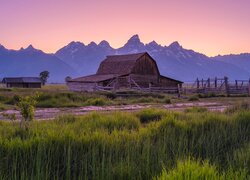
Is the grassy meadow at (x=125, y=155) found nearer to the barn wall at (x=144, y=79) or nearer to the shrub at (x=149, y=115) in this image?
the shrub at (x=149, y=115)

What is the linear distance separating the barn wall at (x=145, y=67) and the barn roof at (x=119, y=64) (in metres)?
0.68

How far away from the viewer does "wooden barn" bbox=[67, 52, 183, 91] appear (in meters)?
52.8

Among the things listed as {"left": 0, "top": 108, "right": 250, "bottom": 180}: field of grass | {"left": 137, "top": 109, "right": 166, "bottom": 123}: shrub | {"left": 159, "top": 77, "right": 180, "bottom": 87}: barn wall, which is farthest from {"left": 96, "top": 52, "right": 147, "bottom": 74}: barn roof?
{"left": 0, "top": 108, "right": 250, "bottom": 180}: field of grass

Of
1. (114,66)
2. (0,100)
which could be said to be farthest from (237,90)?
(0,100)

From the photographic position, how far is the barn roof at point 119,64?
56.6 m

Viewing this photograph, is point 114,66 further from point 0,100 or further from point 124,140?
point 124,140

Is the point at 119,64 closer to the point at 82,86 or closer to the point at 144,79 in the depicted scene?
the point at 144,79

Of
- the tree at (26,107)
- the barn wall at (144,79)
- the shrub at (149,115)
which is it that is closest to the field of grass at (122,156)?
the tree at (26,107)

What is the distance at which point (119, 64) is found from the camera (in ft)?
196

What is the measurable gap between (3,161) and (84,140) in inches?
65.1

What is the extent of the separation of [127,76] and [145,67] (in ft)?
16.4

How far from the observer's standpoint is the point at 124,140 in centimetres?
770

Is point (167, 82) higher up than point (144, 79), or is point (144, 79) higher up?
point (144, 79)

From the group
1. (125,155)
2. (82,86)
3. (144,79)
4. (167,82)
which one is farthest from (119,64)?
(125,155)
